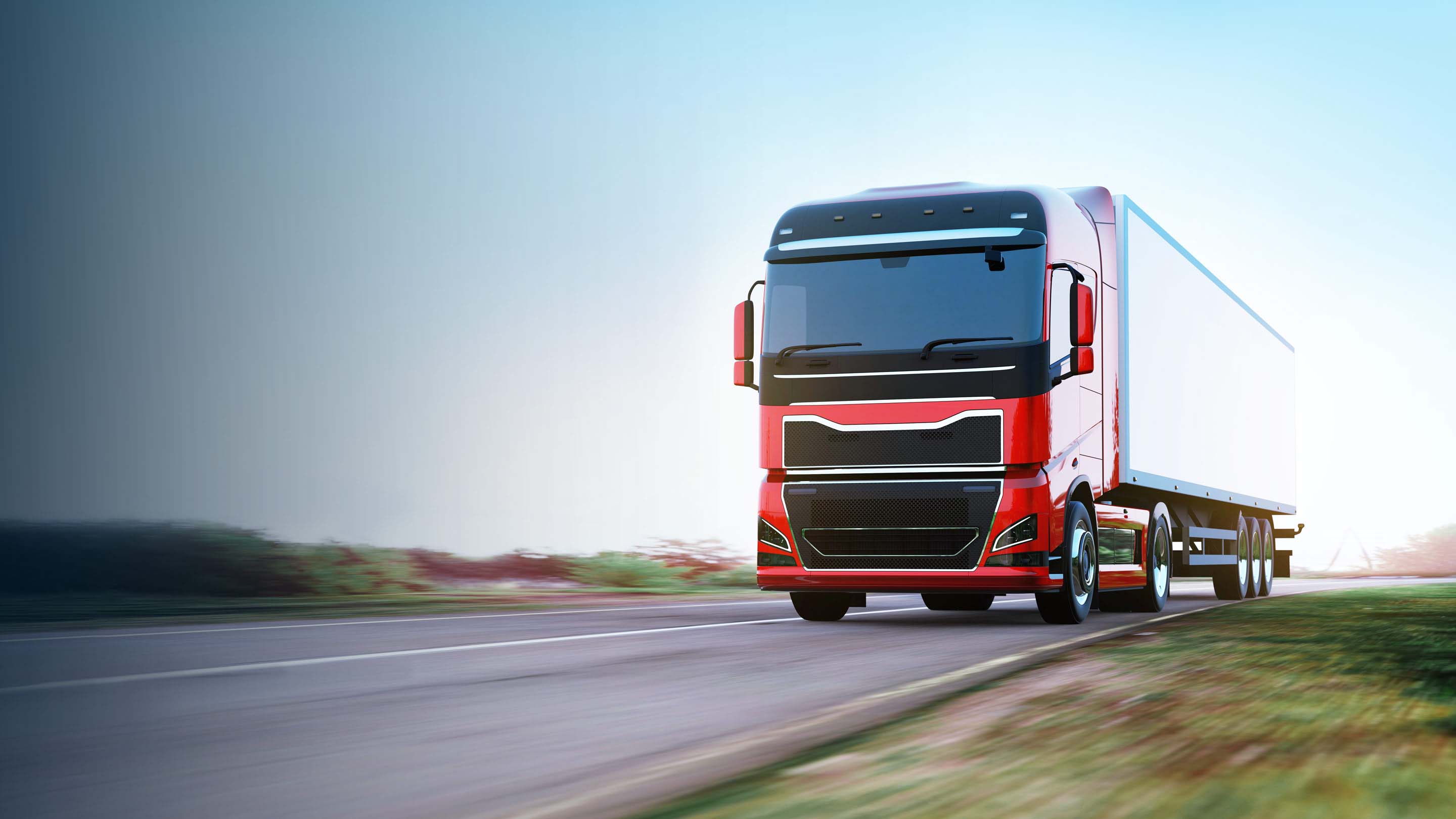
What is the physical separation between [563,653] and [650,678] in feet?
4.77

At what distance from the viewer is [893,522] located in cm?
1167

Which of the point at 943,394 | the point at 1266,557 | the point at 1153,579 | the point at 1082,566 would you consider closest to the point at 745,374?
the point at 943,394

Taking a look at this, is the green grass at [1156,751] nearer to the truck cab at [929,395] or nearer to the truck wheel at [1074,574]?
the truck cab at [929,395]

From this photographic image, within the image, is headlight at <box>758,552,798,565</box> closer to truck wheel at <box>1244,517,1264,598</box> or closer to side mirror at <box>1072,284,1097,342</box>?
side mirror at <box>1072,284,1097,342</box>

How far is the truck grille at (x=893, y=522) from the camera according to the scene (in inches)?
454

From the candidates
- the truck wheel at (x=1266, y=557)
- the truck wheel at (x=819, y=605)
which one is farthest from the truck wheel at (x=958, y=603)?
the truck wheel at (x=1266, y=557)

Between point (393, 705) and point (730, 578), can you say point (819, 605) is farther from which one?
point (730, 578)

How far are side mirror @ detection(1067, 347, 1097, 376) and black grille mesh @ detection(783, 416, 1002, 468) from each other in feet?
2.72

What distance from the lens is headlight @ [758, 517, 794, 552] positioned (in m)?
12.1

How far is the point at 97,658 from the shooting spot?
25.6 feet

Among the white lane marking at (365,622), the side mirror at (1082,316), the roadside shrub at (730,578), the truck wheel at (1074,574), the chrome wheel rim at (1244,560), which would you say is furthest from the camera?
the roadside shrub at (730,578)

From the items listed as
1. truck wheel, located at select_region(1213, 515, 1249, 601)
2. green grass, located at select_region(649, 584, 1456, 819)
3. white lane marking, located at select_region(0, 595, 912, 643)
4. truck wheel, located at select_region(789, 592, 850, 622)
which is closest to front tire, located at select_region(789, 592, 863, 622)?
truck wheel, located at select_region(789, 592, 850, 622)

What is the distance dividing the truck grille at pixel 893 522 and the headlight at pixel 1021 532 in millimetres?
160

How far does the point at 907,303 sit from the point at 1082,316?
139cm
